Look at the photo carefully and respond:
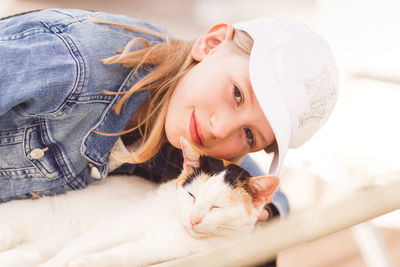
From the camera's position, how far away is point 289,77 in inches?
23.3

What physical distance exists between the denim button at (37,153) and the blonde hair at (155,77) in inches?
6.4

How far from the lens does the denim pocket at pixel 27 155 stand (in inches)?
28.8

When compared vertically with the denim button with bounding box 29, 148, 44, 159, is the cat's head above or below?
above

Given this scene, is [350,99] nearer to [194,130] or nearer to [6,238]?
[194,130]

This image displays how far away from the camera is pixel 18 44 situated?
2.19ft

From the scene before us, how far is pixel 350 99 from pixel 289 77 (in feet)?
1.87

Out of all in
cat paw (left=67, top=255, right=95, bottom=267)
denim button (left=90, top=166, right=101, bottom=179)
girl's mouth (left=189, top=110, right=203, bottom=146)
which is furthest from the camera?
denim button (left=90, top=166, right=101, bottom=179)

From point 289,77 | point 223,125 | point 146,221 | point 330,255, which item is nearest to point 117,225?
point 146,221

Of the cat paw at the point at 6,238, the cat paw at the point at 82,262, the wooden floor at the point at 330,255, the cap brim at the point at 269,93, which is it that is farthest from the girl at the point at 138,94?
the wooden floor at the point at 330,255

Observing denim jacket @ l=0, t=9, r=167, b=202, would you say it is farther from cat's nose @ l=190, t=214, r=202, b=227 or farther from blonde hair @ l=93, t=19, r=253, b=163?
cat's nose @ l=190, t=214, r=202, b=227

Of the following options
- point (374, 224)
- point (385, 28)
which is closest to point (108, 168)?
point (374, 224)

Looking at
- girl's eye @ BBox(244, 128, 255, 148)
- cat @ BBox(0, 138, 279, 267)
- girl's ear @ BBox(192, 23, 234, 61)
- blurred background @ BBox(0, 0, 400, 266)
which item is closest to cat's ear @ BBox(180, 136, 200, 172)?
cat @ BBox(0, 138, 279, 267)

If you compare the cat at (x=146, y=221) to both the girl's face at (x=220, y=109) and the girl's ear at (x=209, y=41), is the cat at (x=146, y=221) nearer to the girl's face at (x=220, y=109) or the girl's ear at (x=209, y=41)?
the girl's face at (x=220, y=109)

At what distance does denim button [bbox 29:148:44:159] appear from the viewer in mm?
733
